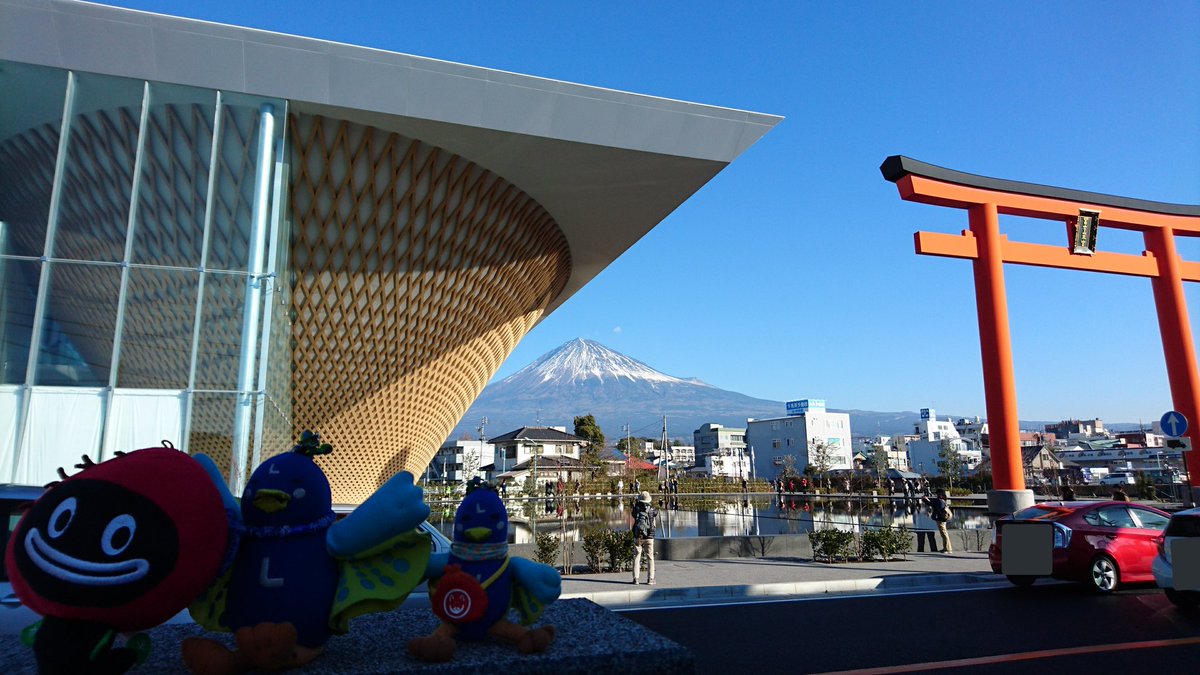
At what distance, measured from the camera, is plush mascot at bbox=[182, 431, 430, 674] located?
3602 mm

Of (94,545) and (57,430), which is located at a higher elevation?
(57,430)

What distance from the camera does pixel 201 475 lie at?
3543mm

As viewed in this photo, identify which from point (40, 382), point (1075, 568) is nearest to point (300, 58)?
point (40, 382)

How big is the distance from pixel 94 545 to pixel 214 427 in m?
7.07

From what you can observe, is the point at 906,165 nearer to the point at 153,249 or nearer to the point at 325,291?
the point at 325,291

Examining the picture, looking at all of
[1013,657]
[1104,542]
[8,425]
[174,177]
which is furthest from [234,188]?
[1104,542]

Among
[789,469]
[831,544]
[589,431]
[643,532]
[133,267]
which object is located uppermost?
[589,431]

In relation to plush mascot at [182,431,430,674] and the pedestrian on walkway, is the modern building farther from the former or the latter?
the pedestrian on walkway

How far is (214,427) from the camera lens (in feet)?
31.3

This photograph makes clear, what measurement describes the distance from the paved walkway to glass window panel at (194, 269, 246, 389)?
5.55 m

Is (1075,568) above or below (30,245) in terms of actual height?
below

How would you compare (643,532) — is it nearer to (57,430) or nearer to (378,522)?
(378,522)

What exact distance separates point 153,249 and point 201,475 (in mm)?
7961

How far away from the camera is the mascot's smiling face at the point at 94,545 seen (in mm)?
3102
